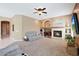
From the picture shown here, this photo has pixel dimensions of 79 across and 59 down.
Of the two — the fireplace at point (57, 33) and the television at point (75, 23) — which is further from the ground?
the television at point (75, 23)

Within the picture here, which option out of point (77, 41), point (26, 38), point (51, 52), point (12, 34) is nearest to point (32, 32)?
point (26, 38)

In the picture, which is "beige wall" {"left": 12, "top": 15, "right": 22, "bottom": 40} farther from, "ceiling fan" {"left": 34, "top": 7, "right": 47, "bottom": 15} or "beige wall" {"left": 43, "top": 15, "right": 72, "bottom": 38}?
"beige wall" {"left": 43, "top": 15, "right": 72, "bottom": 38}

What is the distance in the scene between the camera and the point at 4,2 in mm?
2115

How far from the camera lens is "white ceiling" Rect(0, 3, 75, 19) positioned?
212 cm

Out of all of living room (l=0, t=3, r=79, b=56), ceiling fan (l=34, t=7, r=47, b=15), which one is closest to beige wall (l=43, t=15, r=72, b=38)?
living room (l=0, t=3, r=79, b=56)

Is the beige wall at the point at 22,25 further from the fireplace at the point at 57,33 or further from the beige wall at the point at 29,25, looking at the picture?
the fireplace at the point at 57,33

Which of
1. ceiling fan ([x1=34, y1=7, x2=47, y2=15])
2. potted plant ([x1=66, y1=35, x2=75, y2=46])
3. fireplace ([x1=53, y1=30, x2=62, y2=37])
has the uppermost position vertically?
ceiling fan ([x1=34, y1=7, x2=47, y2=15])

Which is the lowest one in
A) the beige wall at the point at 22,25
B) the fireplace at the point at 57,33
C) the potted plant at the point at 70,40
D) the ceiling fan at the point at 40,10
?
the potted plant at the point at 70,40

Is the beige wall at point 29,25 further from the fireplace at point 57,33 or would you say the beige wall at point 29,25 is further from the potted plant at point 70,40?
the potted plant at point 70,40

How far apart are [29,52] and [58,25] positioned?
74 centimetres

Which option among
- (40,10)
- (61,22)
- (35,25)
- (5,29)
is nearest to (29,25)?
(35,25)

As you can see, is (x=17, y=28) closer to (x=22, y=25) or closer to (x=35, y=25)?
(x=22, y=25)

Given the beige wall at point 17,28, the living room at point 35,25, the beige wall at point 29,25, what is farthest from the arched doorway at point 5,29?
the beige wall at point 29,25

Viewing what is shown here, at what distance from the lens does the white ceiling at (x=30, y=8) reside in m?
2.12
